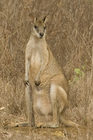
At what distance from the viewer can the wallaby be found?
5.61 meters

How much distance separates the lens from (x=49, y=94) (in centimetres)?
575

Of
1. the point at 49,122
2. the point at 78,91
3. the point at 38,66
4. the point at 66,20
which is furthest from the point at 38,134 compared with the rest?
the point at 66,20

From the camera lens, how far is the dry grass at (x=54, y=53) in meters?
6.08

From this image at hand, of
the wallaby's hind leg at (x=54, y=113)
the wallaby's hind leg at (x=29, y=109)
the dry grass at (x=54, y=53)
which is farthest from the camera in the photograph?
the dry grass at (x=54, y=53)

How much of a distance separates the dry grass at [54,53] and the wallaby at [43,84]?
416 millimetres

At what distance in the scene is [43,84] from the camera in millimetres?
5801

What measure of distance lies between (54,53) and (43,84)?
3258 mm

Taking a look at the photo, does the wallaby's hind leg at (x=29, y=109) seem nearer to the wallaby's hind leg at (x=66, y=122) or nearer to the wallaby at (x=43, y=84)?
the wallaby at (x=43, y=84)

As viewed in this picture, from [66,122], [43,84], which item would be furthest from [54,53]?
[66,122]

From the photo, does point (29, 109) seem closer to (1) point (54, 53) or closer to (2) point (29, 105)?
(2) point (29, 105)

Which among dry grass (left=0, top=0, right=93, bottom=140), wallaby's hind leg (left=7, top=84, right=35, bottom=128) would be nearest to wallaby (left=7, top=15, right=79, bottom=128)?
wallaby's hind leg (left=7, top=84, right=35, bottom=128)

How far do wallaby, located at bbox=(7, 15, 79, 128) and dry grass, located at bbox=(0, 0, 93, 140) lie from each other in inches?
16.4

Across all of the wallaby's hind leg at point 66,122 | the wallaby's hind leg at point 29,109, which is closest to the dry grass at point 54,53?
the wallaby's hind leg at point 66,122

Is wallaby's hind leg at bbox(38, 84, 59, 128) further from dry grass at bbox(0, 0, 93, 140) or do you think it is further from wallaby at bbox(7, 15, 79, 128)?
dry grass at bbox(0, 0, 93, 140)
